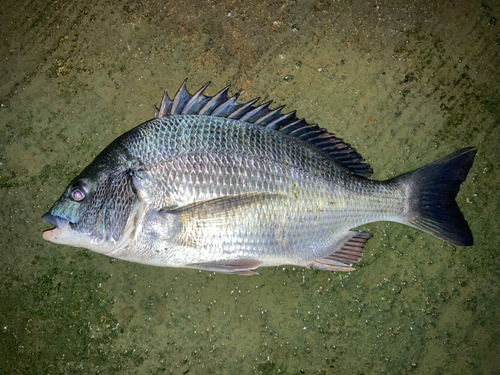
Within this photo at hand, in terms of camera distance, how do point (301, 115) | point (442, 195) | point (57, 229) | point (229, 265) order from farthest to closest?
point (301, 115)
point (442, 195)
point (229, 265)
point (57, 229)

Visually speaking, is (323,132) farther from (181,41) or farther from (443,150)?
(181,41)

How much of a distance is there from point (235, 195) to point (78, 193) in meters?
1.00

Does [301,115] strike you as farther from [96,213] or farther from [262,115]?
[96,213]

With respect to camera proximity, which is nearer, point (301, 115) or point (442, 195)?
point (442, 195)

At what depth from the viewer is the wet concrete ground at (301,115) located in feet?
8.75

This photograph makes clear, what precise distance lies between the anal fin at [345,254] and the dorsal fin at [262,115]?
A: 1.51ft

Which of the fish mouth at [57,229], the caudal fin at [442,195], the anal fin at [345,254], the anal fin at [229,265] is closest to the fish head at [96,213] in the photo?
the fish mouth at [57,229]

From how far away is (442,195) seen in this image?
2.38 m

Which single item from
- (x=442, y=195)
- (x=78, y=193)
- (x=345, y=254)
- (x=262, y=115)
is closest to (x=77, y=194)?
(x=78, y=193)

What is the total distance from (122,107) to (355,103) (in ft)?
6.15

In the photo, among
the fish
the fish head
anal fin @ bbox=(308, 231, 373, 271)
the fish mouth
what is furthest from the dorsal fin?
the fish mouth

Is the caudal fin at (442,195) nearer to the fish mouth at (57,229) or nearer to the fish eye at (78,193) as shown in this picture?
the fish eye at (78,193)

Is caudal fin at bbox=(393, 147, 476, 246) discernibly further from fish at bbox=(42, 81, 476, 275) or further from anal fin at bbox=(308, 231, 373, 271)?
anal fin at bbox=(308, 231, 373, 271)

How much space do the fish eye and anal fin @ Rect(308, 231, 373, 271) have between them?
1.59 m
